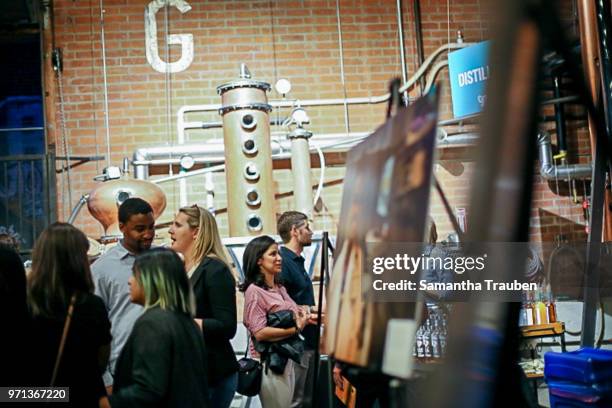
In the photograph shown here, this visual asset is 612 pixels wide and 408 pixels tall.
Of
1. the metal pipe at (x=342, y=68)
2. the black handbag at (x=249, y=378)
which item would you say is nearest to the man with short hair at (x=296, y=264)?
the black handbag at (x=249, y=378)

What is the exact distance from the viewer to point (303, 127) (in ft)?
24.8

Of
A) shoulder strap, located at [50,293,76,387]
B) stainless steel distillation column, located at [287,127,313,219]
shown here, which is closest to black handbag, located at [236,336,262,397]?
shoulder strap, located at [50,293,76,387]

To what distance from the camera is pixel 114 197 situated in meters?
6.42

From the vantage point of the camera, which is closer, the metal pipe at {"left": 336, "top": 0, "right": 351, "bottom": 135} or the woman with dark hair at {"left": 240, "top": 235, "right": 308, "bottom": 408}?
the woman with dark hair at {"left": 240, "top": 235, "right": 308, "bottom": 408}

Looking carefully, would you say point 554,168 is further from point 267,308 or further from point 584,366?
point 267,308

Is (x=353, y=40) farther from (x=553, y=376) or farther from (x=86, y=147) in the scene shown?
(x=553, y=376)

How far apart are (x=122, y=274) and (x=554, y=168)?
5.35 metres

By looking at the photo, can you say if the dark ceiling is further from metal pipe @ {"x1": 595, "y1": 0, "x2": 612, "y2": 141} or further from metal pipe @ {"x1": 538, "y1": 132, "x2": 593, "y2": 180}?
metal pipe @ {"x1": 595, "y1": 0, "x2": 612, "y2": 141}

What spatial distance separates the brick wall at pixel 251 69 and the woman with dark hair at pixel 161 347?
4972 millimetres

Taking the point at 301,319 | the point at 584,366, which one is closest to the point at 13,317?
the point at 301,319

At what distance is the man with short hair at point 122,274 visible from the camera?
3.30m

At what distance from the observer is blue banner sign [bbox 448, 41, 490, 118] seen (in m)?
6.73

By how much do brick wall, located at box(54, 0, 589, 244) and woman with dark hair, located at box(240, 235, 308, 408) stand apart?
3.77 meters

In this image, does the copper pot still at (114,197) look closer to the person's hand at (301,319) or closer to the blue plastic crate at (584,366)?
the person's hand at (301,319)
